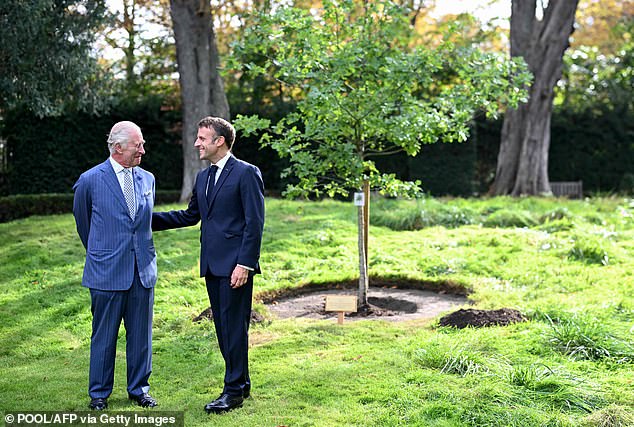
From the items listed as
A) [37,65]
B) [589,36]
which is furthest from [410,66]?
[589,36]

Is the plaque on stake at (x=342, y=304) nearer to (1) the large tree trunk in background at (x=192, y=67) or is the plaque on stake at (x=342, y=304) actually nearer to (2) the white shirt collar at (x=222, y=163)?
(2) the white shirt collar at (x=222, y=163)

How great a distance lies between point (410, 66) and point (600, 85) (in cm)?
1730

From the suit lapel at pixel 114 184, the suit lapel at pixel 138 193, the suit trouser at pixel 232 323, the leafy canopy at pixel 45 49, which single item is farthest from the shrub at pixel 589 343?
the leafy canopy at pixel 45 49

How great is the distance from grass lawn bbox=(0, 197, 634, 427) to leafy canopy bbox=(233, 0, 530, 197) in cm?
174

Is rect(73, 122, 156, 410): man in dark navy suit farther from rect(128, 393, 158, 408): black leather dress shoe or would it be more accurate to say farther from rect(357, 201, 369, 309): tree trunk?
rect(357, 201, 369, 309): tree trunk

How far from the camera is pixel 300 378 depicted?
525 centimetres

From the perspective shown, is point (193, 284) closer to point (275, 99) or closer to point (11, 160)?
point (11, 160)

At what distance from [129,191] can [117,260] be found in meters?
0.46

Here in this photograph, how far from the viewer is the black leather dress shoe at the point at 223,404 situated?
4527 mm

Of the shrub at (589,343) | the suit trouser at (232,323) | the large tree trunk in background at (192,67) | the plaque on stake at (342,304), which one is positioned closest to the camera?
the suit trouser at (232,323)

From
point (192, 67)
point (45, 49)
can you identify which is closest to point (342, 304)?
point (45, 49)

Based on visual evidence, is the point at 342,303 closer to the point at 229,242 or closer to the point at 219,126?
the point at 229,242

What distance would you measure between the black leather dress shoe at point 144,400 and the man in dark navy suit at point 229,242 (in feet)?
1.27

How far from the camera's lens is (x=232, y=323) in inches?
181
